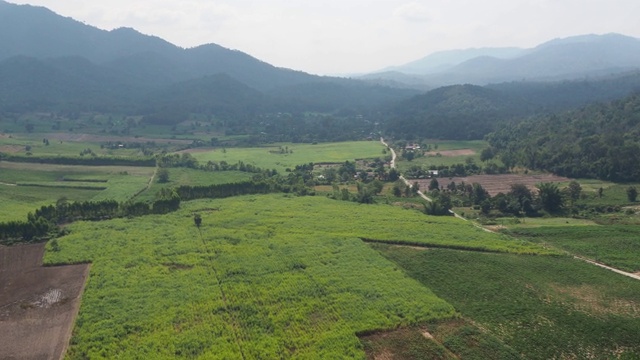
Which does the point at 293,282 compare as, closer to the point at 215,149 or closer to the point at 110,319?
the point at 110,319

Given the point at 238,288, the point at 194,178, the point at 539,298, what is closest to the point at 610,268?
the point at 539,298

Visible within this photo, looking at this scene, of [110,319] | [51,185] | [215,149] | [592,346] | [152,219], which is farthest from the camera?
[215,149]

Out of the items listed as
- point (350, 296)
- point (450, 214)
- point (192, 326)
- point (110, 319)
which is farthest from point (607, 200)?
point (110, 319)

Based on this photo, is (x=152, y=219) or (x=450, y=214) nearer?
(x=152, y=219)

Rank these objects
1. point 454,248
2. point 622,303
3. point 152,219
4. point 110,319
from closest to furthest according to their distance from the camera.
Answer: point 110,319 < point 622,303 < point 454,248 < point 152,219

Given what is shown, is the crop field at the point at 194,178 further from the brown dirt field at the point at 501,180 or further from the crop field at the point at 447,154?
the crop field at the point at 447,154

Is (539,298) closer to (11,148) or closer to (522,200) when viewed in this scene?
(522,200)
